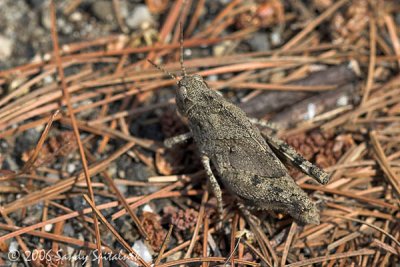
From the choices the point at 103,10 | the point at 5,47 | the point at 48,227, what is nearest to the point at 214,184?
the point at 48,227

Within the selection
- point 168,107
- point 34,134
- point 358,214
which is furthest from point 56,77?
point 358,214

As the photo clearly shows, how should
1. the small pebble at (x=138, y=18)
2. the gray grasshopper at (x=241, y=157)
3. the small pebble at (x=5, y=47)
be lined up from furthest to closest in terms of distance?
the small pebble at (x=138, y=18) → the small pebble at (x=5, y=47) → the gray grasshopper at (x=241, y=157)

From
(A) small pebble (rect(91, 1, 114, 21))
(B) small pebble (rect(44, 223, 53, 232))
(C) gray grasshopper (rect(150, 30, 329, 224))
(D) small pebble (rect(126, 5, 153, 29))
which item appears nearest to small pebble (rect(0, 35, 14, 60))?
(A) small pebble (rect(91, 1, 114, 21))

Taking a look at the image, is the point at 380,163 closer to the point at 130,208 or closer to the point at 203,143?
the point at 203,143

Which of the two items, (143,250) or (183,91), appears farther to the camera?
(183,91)

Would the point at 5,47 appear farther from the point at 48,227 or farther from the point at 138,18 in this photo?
the point at 48,227

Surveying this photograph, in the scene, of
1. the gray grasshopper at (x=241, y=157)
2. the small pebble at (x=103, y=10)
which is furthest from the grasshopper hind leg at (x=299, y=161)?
the small pebble at (x=103, y=10)

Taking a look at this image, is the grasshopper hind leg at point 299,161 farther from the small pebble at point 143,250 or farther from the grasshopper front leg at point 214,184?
the small pebble at point 143,250

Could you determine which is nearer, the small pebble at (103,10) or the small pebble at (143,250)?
the small pebble at (143,250)

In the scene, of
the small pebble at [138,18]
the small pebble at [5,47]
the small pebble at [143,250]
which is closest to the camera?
the small pebble at [143,250]

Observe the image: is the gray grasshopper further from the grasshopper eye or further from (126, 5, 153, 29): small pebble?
(126, 5, 153, 29): small pebble
